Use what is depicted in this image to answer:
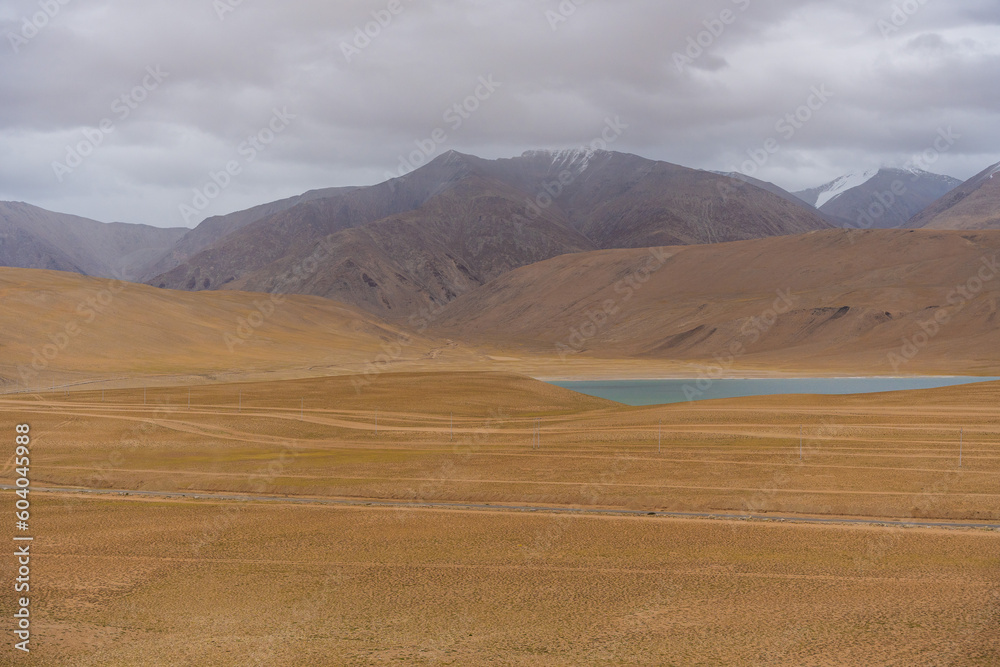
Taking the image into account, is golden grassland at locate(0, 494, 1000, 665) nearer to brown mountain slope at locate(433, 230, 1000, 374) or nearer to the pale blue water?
the pale blue water

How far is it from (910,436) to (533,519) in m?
24.7

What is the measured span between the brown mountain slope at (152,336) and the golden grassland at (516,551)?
153 ft

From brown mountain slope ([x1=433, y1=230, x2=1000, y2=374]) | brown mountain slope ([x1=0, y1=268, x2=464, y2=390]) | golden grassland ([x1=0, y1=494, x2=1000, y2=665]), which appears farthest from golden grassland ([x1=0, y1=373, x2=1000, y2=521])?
brown mountain slope ([x1=433, y1=230, x2=1000, y2=374])

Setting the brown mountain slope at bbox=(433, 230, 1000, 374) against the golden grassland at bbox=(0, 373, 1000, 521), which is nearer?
the golden grassland at bbox=(0, 373, 1000, 521)

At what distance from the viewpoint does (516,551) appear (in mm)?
22531

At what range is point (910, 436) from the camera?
42469 millimetres

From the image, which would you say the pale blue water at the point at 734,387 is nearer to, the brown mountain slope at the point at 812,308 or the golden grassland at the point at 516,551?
the brown mountain slope at the point at 812,308

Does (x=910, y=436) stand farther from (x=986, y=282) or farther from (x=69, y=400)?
(x=986, y=282)

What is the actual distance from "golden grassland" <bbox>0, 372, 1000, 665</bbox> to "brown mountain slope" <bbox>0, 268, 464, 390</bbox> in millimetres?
46495

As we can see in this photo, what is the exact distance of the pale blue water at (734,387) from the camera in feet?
263

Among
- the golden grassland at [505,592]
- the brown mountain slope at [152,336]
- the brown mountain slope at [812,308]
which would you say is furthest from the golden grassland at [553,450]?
the brown mountain slope at [812,308]

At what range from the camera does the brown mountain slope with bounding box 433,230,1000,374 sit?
125188mm

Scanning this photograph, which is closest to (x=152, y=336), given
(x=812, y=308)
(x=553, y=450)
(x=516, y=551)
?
(x=553, y=450)

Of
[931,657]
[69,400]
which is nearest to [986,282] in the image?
[69,400]
